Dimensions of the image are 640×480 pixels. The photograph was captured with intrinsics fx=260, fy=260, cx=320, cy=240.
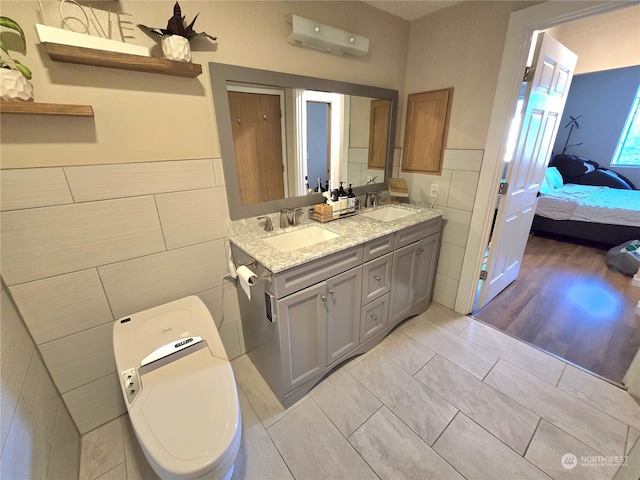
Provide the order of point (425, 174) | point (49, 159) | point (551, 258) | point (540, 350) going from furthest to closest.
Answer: point (551, 258), point (425, 174), point (540, 350), point (49, 159)

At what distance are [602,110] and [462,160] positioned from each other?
4.98 metres

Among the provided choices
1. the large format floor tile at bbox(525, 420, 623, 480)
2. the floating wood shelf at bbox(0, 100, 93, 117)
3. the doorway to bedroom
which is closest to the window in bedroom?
the doorway to bedroom

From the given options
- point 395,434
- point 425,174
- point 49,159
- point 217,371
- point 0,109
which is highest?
point 0,109

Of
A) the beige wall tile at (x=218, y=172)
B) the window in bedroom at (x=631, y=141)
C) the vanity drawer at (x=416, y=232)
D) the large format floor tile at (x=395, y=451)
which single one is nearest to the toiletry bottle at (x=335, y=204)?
the vanity drawer at (x=416, y=232)

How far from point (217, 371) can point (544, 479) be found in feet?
4.98

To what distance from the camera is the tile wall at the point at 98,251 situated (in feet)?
3.43

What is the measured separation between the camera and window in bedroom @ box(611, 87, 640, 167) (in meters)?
4.38

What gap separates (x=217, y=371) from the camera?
110 cm

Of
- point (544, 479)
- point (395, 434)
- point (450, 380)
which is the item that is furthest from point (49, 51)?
point (544, 479)

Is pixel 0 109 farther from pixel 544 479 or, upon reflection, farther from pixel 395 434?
pixel 544 479

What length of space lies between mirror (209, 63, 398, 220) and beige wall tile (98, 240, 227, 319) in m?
0.29

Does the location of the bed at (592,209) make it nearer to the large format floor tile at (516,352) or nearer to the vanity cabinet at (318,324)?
the large format floor tile at (516,352)

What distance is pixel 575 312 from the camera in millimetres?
2236

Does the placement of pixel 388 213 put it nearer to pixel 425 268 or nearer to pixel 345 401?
pixel 425 268
